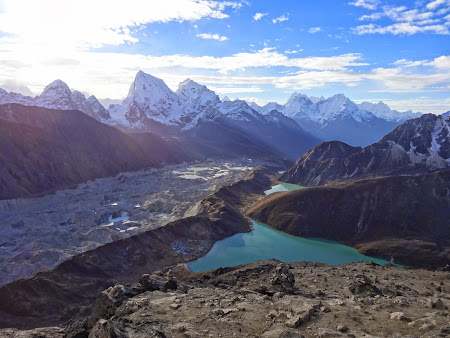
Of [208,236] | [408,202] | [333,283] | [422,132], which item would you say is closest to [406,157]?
[422,132]

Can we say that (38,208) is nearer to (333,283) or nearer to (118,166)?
(118,166)

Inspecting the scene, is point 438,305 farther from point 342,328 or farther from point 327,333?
point 327,333

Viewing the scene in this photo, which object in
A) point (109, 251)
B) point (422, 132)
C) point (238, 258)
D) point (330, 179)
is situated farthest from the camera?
point (422, 132)

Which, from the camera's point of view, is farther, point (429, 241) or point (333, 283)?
point (429, 241)

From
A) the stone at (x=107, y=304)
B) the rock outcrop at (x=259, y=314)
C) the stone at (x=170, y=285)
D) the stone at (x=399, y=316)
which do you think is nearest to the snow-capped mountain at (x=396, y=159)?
the rock outcrop at (x=259, y=314)

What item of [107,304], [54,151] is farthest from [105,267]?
[54,151]

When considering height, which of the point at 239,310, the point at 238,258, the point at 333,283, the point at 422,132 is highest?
the point at 422,132

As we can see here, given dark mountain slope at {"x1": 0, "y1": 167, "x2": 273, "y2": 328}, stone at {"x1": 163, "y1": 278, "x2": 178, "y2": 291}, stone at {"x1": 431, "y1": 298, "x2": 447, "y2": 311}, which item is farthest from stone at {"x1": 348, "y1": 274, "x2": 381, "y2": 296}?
dark mountain slope at {"x1": 0, "y1": 167, "x2": 273, "y2": 328}
